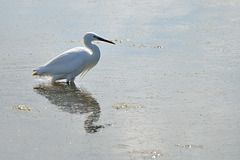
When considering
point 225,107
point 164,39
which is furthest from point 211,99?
point 164,39

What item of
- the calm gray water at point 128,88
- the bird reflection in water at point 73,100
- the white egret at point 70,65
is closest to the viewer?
the calm gray water at point 128,88

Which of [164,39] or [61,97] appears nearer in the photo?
[61,97]

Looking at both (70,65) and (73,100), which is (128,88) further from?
(70,65)

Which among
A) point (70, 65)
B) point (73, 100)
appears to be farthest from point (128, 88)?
point (70, 65)

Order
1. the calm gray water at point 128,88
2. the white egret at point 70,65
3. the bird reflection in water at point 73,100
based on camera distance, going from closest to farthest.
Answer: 1. the calm gray water at point 128,88
2. the bird reflection in water at point 73,100
3. the white egret at point 70,65

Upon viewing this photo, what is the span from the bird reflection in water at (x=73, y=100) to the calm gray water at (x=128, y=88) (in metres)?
0.02

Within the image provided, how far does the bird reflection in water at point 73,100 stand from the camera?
27.2ft

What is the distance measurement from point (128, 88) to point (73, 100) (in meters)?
1.14

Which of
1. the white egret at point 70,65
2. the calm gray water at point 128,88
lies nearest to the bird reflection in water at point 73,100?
the calm gray water at point 128,88

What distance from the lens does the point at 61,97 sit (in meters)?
9.78

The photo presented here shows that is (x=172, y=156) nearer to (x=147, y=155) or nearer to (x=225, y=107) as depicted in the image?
(x=147, y=155)

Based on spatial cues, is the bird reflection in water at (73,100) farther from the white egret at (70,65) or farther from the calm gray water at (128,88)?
the white egret at (70,65)

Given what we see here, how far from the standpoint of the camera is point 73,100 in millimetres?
9594

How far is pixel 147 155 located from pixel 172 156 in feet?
1.05
